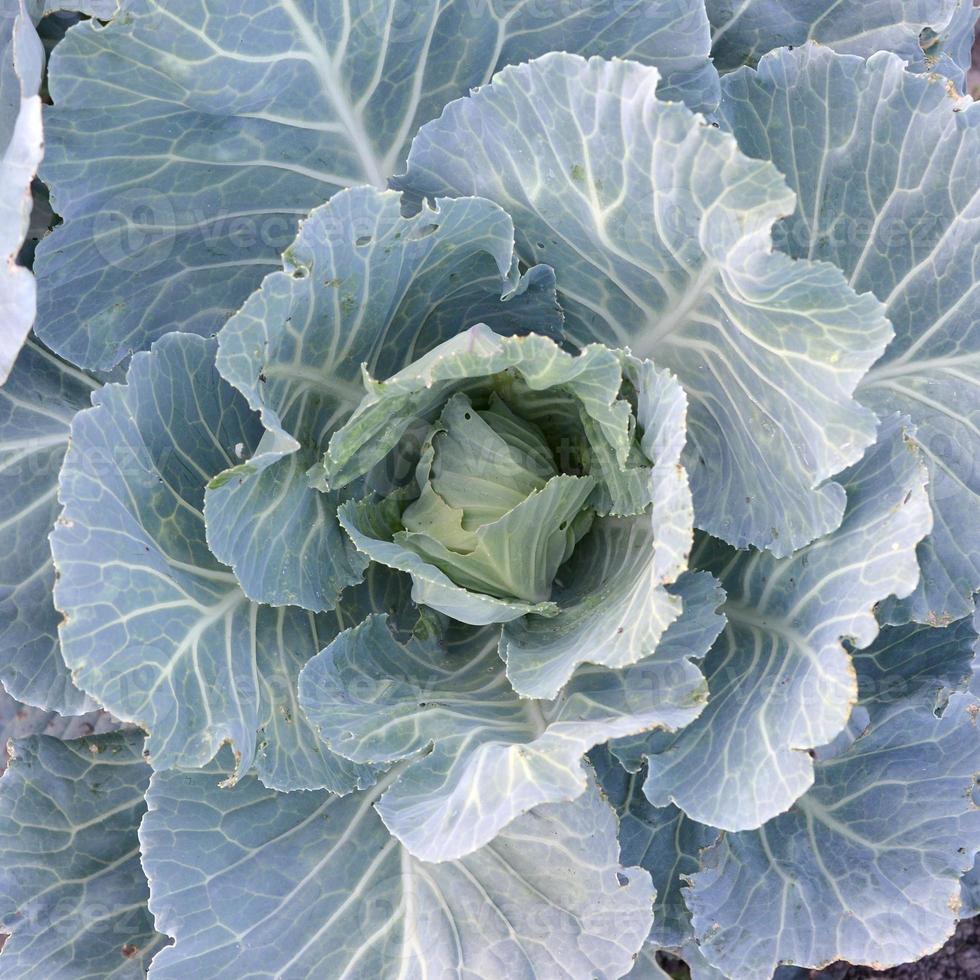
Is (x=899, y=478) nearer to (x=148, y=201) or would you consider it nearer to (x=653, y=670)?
(x=653, y=670)

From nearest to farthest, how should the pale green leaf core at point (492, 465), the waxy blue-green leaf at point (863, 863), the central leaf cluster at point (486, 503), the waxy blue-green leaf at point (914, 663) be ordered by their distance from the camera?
the pale green leaf core at point (492, 465) < the central leaf cluster at point (486, 503) < the waxy blue-green leaf at point (863, 863) < the waxy blue-green leaf at point (914, 663)

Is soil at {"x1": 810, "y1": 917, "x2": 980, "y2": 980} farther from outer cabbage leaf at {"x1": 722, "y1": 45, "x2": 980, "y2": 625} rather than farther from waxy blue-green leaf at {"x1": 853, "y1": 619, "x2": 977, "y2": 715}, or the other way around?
outer cabbage leaf at {"x1": 722, "y1": 45, "x2": 980, "y2": 625}

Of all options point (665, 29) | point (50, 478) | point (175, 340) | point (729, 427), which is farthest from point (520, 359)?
point (50, 478)

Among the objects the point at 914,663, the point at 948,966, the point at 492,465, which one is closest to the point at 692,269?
the point at 492,465

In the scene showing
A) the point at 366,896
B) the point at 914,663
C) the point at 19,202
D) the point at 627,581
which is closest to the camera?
the point at 19,202

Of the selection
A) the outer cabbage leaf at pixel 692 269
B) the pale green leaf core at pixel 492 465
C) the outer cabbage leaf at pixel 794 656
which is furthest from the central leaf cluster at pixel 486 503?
the outer cabbage leaf at pixel 794 656

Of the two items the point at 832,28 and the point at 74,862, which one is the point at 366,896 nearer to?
the point at 74,862

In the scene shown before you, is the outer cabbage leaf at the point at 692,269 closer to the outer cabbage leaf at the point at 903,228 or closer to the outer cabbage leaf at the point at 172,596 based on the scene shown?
the outer cabbage leaf at the point at 903,228
